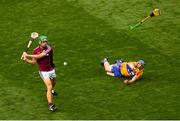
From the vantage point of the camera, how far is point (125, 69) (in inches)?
869

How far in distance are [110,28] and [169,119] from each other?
9.16m

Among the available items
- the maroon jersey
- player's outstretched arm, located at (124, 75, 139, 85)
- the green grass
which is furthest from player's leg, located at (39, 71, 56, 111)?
player's outstretched arm, located at (124, 75, 139, 85)

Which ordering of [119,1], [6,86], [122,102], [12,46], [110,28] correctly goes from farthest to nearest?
[119,1]
[110,28]
[12,46]
[6,86]
[122,102]

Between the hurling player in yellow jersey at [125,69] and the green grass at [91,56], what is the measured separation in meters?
0.27

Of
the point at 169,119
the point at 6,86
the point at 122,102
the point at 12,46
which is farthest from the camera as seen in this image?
the point at 12,46

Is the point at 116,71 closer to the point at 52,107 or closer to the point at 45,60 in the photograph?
the point at 52,107

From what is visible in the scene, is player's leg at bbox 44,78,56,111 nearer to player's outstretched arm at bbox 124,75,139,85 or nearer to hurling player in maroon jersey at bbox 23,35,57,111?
hurling player in maroon jersey at bbox 23,35,57,111

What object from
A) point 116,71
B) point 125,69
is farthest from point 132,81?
point 116,71

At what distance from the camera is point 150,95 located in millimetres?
20750

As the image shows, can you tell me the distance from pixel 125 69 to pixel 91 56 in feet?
8.78

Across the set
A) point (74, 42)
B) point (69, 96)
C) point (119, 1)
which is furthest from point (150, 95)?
point (119, 1)

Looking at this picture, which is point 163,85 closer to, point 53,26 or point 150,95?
point 150,95

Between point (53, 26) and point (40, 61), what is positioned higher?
point (40, 61)

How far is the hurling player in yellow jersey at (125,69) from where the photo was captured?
21.7m
